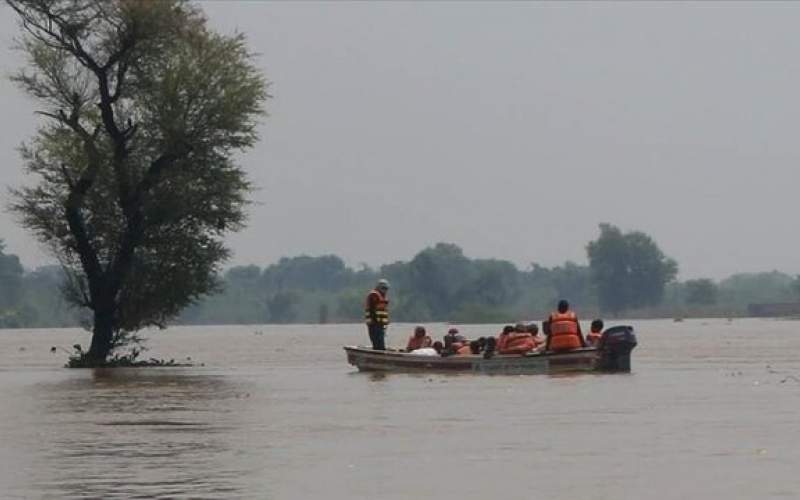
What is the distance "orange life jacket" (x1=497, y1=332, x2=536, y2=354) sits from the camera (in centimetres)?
3819

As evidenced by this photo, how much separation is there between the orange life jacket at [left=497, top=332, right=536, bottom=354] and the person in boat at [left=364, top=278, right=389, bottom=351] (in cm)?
349

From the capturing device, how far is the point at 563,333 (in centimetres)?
3778

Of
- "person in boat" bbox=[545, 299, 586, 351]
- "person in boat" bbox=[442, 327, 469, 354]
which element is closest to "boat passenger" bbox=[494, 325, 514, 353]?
"person in boat" bbox=[545, 299, 586, 351]

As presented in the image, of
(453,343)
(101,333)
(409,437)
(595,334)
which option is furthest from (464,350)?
(409,437)

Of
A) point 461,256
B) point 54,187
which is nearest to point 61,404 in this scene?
point 54,187

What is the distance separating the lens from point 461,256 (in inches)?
7426

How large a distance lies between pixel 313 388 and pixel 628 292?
135923 mm

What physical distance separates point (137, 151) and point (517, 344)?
43.5ft

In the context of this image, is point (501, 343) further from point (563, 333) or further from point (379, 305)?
point (379, 305)

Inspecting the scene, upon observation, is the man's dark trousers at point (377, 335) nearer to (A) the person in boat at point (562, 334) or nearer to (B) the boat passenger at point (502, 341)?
(B) the boat passenger at point (502, 341)

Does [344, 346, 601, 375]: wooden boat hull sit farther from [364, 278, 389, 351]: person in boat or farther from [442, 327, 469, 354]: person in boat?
[364, 278, 389, 351]: person in boat

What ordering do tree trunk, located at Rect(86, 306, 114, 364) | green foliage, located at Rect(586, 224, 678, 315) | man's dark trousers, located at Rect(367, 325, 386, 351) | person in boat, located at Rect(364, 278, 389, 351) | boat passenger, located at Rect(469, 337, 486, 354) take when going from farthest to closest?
green foliage, located at Rect(586, 224, 678, 315) → tree trunk, located at Rect(86, 306, 114, 364) → man's dark trousers, located at Rect(367, 325, 386, 351) → person in boat, located at Rect(364, 278, 389, 351) → boat passenger, located at Rect(469, 337, 486, 354)

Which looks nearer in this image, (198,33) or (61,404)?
(61,404)

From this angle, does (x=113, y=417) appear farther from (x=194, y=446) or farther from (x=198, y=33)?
(x=198, y=33)
